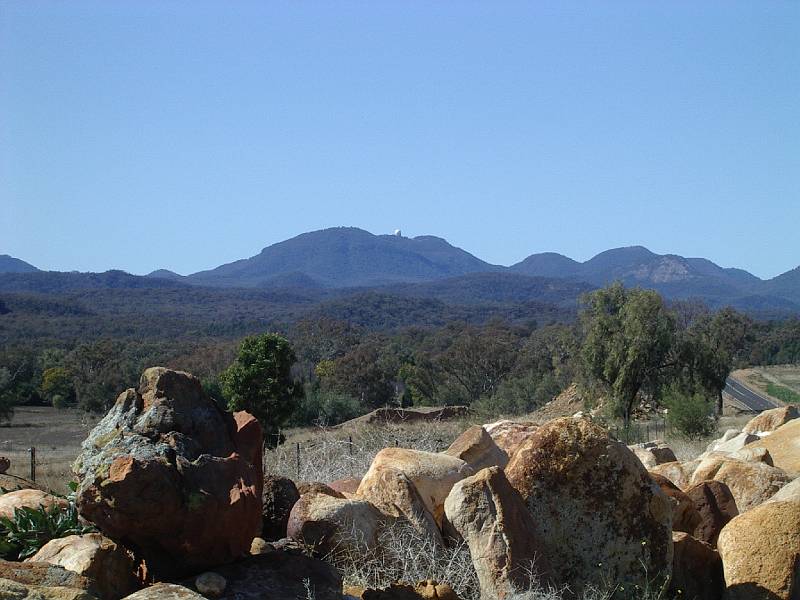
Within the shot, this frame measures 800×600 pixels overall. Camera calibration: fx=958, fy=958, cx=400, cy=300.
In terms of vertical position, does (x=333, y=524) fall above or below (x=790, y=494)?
above

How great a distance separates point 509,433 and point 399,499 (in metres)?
4.48

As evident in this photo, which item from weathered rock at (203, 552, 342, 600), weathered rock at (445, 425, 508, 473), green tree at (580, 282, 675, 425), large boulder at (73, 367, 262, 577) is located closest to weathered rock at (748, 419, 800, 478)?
weathered rock at (445, 425, 508, 473)

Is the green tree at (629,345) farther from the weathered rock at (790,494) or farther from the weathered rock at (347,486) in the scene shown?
the weathered rock at (347,486)

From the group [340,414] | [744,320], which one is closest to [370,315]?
[744,320]

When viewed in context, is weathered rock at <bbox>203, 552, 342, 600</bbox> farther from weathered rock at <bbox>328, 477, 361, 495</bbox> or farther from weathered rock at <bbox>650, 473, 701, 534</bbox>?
weathered rock at <bbox>650, 473, 701, 534</bbox>

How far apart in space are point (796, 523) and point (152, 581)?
196 inches

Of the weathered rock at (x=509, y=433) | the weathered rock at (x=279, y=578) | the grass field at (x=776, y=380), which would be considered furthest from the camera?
the grass field at (x=776, y=380)

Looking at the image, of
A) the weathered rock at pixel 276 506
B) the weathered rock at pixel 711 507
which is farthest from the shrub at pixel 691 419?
the weathered rock at pixel 276 506

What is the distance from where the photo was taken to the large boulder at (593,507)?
722cm

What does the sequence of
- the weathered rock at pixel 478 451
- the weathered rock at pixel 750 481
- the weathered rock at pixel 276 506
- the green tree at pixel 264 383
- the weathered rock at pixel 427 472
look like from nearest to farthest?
the weathered rock at pixel 276 506 < the weathered rock at pixel 427 472 < the weathered rock at pixel 478 451 < the weathered rock at pixel 750 481 < the green tree at pixel 264 383

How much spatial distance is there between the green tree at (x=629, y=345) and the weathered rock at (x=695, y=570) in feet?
107

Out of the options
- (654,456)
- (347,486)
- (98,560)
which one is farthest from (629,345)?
(98,560)

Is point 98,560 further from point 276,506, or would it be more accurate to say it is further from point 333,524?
point 276,506

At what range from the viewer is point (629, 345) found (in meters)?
40.6
